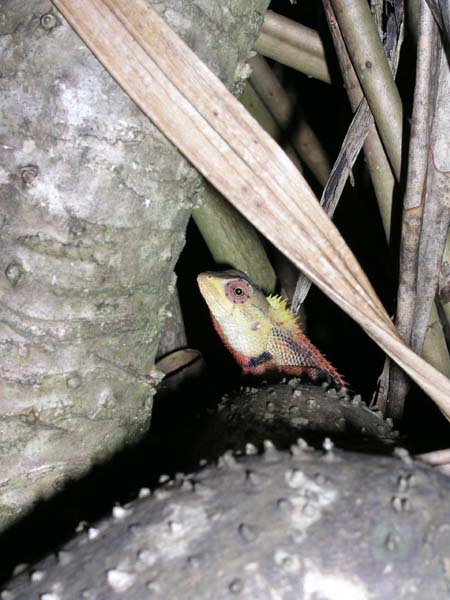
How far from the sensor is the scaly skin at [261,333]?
194 cm

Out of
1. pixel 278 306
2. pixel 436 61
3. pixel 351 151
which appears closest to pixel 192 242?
pixel 278 306

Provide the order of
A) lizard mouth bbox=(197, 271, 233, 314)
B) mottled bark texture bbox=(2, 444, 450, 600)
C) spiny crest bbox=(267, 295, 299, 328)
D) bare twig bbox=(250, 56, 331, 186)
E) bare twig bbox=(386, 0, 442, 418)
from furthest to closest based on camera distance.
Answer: bare twig bbox=(250, 56, 331, 186)
spiny crest bbox=(267, 295, 299, 328)
lizard mouth bbox=(197, 271, 233, 314)
bare twig bbox=(386, 0, 442, 418)
mottled bark texture bbox=(2, 444, 450, 600)

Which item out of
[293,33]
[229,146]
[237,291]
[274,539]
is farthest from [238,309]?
[274,539]

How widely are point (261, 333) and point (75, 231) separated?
116 cm

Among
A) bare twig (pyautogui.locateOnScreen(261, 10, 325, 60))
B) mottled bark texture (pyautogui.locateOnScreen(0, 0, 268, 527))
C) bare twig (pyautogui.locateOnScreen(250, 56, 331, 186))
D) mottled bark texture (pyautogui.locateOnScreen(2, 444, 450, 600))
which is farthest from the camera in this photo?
bare twig (pyautogui.locateOnScreen(250, 56, 331, 186))

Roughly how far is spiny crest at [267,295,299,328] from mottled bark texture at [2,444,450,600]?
1271mm

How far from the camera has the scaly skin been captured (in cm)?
194

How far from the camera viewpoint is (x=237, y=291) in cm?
191

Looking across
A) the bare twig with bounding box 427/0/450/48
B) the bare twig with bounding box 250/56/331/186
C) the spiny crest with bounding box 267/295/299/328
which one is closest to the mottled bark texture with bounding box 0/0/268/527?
the bare twig with bounding box 427/0/450/48

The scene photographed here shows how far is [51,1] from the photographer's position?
955 mm

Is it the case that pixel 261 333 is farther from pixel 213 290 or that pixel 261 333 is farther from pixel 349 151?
pixel 349 151

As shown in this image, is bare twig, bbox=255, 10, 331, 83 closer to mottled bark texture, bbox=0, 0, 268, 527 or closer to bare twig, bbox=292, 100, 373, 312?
bare twig, bbox=292, 100, 373, 312

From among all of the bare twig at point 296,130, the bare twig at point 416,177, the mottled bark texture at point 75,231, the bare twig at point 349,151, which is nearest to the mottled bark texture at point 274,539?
the mottled bark texture at point 75,231

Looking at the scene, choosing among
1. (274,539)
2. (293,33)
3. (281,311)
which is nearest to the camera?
(274,539)
